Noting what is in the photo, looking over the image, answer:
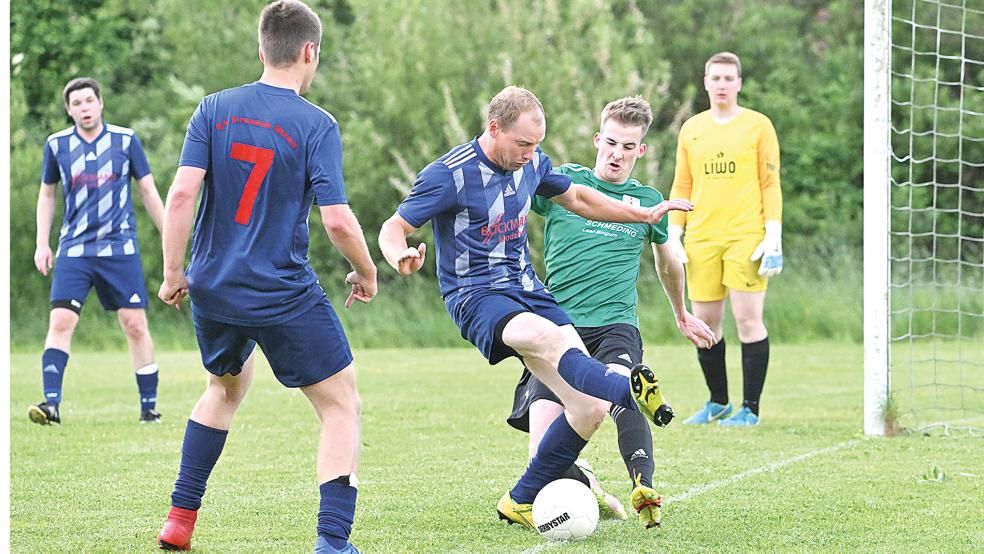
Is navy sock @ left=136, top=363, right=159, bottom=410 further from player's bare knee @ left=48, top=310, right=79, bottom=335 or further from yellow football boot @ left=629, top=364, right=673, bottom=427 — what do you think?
yellow football boot @ left=629, top=364, right=673, bottom=427

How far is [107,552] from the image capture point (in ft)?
15.6

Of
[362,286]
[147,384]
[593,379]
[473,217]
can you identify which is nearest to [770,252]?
[473,217]

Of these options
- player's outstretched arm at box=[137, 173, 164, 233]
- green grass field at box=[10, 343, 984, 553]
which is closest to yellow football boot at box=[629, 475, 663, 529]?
green grass field at box=[10, 343, 984, 553]

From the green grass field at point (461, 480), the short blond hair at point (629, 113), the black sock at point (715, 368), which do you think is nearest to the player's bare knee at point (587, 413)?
the green grass field at point (461, 480)

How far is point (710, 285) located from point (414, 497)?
319cm

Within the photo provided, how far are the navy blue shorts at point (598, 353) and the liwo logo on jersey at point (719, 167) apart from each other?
301 centimetres

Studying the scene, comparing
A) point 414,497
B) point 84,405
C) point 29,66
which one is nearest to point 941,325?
point 84,405

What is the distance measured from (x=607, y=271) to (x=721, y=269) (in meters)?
2.89

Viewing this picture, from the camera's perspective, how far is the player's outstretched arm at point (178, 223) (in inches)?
169

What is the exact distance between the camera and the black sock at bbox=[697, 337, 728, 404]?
8.52m

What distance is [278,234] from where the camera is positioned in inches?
174

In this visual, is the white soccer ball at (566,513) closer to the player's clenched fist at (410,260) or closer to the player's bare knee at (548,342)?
the player's bare knee at (548,342)

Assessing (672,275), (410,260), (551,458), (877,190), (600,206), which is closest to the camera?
(410,260)

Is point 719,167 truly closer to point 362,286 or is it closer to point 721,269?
point 721,269
